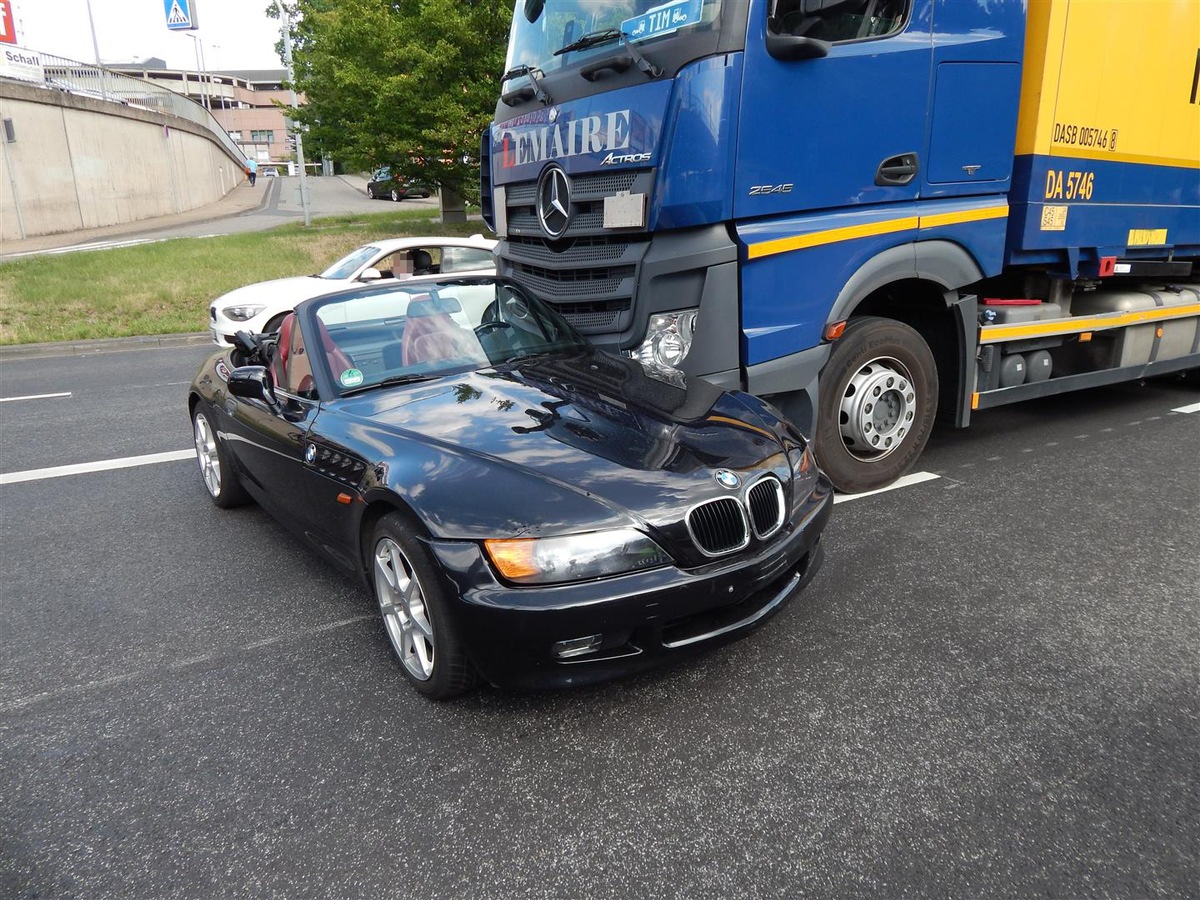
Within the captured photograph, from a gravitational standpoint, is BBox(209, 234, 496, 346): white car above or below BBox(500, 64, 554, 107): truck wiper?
below

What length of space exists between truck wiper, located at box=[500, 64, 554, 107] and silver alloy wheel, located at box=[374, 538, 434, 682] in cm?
299

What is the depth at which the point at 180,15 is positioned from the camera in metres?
34.5

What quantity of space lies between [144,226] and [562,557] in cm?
3116

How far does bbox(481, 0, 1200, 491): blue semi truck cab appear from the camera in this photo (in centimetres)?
406

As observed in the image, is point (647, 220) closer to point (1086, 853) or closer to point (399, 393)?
point (399, 393)

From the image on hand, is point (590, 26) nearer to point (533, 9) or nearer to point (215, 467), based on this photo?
point (533, 9)

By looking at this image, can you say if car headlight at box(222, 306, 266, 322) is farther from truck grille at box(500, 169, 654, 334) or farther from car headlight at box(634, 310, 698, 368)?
car headlight at box(634, 310, 698, 368)

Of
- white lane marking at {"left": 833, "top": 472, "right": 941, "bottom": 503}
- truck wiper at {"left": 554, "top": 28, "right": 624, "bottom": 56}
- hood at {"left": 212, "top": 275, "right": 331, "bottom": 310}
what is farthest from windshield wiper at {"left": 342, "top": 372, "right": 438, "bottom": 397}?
hood at {"left": 212, "top": 275, "right": 331, "bottom": 310}

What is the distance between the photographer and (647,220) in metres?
4.22

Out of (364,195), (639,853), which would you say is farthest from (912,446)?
(364,195)

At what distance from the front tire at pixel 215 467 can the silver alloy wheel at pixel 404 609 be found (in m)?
1.96

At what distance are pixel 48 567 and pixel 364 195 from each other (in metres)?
48.0

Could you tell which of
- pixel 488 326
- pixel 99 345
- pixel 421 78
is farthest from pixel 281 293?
pixel 421 78

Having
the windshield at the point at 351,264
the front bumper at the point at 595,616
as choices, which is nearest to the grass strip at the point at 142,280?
the windshield at the point at 351,264
